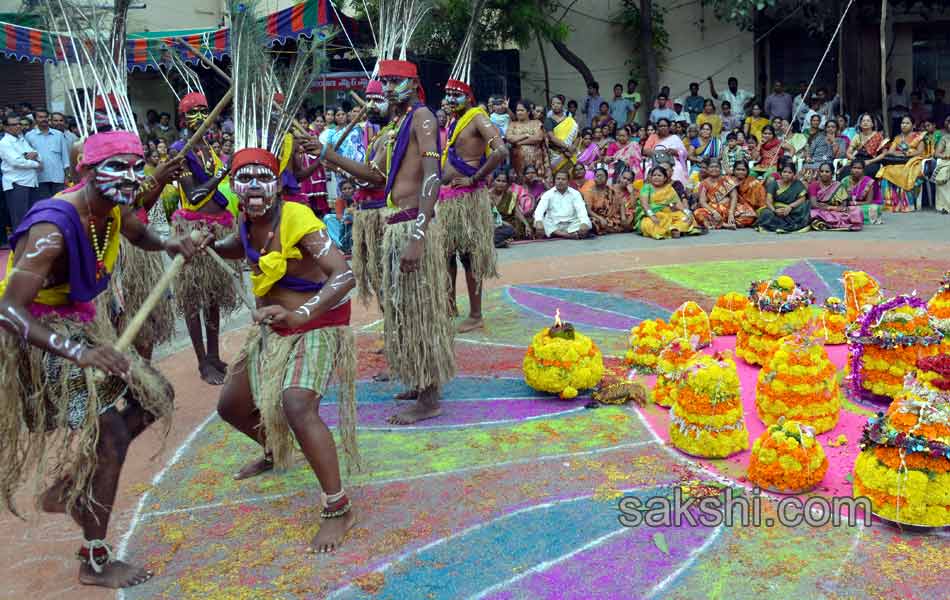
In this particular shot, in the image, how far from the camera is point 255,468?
180 inches

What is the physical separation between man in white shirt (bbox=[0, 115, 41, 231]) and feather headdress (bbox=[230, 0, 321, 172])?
29.7 feet

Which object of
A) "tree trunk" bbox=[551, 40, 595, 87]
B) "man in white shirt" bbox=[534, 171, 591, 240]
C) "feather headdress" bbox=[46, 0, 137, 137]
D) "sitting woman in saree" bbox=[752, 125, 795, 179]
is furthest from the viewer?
"tree trunk" bbox=[551, 40, 595, 87]

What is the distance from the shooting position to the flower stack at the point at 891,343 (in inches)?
193

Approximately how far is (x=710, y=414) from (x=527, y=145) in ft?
27.7

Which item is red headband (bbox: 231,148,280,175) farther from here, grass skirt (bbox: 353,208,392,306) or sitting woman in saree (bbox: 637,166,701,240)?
sitting woman in saree (bbox: 637,166,701,240)

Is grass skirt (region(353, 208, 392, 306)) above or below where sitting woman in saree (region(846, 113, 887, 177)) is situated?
below

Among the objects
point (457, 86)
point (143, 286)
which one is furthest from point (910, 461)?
point (143, 286)

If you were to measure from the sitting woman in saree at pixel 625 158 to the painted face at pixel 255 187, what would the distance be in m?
9.19

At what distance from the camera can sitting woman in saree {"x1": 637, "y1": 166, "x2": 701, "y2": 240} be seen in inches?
443

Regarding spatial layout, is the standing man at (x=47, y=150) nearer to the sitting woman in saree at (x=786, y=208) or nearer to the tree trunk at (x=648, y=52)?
the sitting woman in saree at (x=786, y=208)

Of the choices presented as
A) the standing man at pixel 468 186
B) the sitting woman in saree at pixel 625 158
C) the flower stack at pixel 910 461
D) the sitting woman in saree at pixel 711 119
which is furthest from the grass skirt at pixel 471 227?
the sitting woman in saree at pixel 711 119

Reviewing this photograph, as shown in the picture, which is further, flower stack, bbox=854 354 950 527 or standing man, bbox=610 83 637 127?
standing man, bbox=610 83 637 127

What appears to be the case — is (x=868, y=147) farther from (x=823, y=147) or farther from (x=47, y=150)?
(x=47, y=150)

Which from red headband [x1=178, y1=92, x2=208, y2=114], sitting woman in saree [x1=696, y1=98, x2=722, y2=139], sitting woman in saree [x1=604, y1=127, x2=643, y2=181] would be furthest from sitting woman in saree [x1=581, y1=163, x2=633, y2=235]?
red headband [x1=178, y1=92, x2=208, y2=114]
